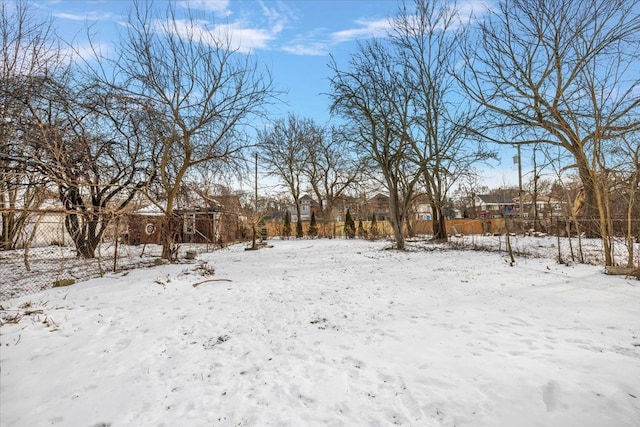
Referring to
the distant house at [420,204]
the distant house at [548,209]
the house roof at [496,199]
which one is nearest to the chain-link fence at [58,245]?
the distant house at [548,209]

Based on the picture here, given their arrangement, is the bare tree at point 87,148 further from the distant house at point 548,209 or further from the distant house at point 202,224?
the distant house at point 548,209

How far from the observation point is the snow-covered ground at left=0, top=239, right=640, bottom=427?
2.39m

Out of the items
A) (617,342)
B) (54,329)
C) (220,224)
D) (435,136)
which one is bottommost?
(617,342)

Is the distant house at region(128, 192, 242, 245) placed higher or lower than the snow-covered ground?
higher

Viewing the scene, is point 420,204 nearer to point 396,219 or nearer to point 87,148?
point 396,219

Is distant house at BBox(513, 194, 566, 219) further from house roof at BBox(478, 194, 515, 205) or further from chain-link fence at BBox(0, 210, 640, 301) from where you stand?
house roof at BBox(478, 194, 515, 205)

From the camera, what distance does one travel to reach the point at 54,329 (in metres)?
3.99

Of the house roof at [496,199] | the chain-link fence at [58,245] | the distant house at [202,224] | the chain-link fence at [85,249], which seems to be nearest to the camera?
the chain-link fence at [58,245]

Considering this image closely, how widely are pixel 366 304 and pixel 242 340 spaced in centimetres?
219

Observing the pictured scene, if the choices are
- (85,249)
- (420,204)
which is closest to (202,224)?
(85,249)

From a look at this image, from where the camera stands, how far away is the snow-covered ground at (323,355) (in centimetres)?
239

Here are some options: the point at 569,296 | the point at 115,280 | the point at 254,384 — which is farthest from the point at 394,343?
the point at 115,280

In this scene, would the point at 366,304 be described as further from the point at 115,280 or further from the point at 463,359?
the point at 115,280

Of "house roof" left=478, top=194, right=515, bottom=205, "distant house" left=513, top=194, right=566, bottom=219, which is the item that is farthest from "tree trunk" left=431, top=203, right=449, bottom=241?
"house roof" left=478, top=194, right=515, bottom=205
